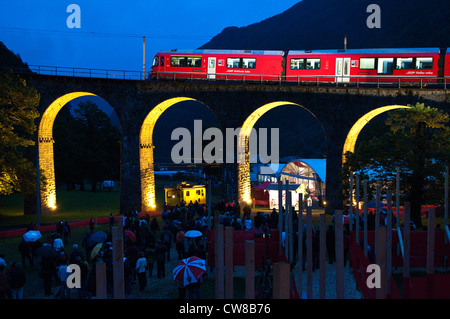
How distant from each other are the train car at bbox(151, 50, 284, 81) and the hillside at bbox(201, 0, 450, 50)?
268ft

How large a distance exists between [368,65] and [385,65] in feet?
4.03

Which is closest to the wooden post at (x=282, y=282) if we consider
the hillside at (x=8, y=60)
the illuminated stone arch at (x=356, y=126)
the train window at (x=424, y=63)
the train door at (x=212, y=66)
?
the illuminated stone arch at (x=356, y=126)

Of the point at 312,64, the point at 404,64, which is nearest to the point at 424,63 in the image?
the point at 404,64

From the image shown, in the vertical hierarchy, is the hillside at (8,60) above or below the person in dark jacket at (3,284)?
above

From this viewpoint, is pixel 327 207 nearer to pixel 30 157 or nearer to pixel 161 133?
pixel 30 157

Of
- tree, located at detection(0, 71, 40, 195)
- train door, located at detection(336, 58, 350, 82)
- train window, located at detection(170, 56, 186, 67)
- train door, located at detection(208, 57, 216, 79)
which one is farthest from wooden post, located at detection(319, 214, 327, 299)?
train window, located at detection(170, 56, 186, 67)

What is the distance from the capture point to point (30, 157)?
31.3 m

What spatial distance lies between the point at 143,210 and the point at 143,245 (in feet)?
47.5

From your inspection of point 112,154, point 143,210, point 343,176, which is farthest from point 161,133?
point 343,176

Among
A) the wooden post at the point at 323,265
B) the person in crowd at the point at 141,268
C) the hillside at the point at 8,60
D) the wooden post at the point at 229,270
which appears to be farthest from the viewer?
the hillside at the point at 8,60

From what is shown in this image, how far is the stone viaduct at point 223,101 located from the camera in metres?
29.8

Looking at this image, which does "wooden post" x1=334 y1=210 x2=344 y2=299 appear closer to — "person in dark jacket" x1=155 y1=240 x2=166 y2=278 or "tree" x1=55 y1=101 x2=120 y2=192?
"person in dark jacket" x1=155 y1=240 x2=166 y2=278

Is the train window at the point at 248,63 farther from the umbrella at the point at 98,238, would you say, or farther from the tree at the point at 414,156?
the umbrella at the point at 98,238

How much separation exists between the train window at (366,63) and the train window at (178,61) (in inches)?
533
